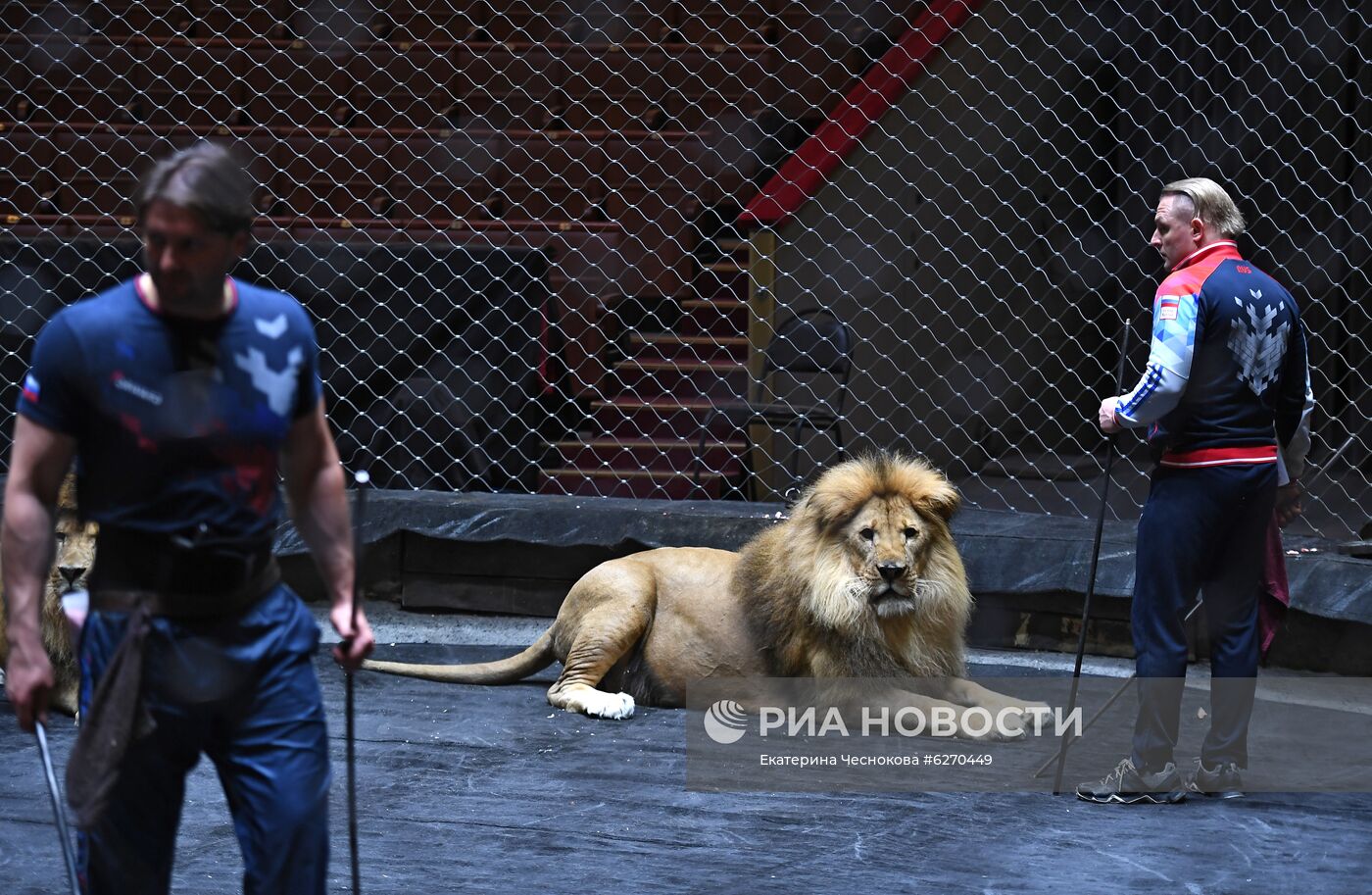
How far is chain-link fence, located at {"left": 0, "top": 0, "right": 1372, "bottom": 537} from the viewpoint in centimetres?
646

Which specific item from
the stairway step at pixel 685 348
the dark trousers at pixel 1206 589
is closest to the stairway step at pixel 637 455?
the stairway step at pixel 685 348

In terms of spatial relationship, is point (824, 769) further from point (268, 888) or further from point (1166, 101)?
point (1166, 101)

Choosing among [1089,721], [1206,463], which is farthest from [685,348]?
[1206,463]

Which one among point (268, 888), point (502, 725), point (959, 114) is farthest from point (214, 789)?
point (959, 114)

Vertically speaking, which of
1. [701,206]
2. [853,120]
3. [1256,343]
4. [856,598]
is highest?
[853,120]

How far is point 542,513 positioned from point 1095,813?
2466 mm

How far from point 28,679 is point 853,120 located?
575cm

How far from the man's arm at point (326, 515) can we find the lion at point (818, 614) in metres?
2.26

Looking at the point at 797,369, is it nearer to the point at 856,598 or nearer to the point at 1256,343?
the point at 856,598

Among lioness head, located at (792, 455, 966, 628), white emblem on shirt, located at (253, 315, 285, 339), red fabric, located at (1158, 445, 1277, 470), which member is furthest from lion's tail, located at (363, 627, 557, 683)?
white emblem on shirt, located at (253, 315, 285, 339)

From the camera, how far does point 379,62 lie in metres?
8.62

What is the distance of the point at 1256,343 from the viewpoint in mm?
3824

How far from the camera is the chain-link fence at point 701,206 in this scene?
6465 mm

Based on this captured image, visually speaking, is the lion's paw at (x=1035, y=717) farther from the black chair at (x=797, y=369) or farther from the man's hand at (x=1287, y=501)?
the black chair at (x=797, y=369)
